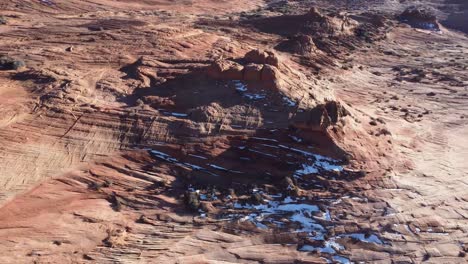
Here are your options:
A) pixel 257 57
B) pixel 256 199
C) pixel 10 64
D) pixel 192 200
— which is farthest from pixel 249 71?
pixel 10 64

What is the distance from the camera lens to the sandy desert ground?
428 inches

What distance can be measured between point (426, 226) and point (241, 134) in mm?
5436

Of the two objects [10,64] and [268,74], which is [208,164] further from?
[10,64]

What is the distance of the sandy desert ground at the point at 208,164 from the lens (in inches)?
428

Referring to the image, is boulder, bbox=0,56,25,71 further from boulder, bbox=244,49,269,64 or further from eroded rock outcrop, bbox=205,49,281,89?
boulder, bbox=244,49,269,64

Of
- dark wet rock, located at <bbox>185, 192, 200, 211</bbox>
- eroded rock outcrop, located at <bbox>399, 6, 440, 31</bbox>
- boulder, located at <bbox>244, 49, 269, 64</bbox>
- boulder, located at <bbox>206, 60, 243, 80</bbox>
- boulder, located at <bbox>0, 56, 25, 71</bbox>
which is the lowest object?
dark wet rock, located at <bbox>185, 192, 200, 211</bbox>

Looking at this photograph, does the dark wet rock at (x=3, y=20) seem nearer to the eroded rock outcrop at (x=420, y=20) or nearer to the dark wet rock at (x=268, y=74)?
the dark wet rock at (x=268, y=74)

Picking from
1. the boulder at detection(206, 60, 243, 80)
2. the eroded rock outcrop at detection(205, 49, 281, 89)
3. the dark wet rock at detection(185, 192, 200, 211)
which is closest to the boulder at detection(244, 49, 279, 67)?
the eroded rock outcrop at detection(205, 49, 281, 89)

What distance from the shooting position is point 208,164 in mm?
12891

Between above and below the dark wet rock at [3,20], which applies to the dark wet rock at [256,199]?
below

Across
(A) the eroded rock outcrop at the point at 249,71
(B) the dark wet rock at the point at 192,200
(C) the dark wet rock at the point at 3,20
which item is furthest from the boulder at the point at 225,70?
(C) the dark wet rock at the point at 3,20

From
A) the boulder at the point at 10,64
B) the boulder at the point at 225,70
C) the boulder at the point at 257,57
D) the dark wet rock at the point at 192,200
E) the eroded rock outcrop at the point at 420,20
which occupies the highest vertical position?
the eroded rock outcrop at the point at 420,20

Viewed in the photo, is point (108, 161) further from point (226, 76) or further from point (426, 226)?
point (426, 226)

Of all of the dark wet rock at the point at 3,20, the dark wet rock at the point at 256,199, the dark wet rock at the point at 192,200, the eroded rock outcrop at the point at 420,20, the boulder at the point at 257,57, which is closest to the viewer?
the dark wet rock at the point at 192,200
